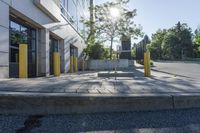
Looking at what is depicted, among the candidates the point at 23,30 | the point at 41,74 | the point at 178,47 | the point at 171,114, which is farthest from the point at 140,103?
the point at 178,47

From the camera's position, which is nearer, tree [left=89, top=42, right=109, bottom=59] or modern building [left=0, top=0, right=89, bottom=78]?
modern building [left=0, top=0, right=89, bottom=78]

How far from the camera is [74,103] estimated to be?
476 cm

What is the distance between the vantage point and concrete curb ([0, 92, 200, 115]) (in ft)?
15.2

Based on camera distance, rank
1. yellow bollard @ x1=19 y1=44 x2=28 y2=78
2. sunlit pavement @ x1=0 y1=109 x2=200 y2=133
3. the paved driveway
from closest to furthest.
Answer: sunlit pavement @ x1=0 y1=109 x2=200 y2=133 → the paved driveway → yellow bollard @ x1=19 y1=44 x2=28 y2=78

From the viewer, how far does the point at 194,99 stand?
542 centimetres

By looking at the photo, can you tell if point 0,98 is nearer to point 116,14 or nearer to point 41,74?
point 41,74

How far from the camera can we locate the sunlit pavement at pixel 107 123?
160 inches

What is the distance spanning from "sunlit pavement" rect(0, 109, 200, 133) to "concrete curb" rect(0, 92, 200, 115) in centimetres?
12

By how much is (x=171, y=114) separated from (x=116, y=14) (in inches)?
1251

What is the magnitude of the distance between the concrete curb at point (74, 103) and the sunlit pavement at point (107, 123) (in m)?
0.12

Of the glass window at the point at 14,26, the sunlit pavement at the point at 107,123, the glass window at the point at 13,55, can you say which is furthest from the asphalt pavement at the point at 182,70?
the sunlit pavement at the point at 107,123

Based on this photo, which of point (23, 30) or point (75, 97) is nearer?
point (75, 97)

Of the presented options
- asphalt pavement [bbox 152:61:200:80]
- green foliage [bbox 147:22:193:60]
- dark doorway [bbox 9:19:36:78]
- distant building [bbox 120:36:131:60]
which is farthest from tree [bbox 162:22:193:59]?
dark doorway [bbox 9:19:36:78]

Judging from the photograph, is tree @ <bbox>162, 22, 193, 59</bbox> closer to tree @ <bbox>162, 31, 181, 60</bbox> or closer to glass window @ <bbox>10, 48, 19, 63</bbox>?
tree @ <bbox>162, 31, 181, 60</bbox>
